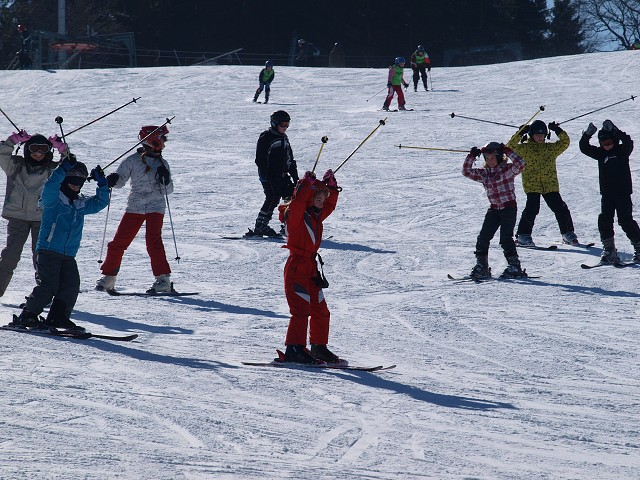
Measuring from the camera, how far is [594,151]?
34.6ft

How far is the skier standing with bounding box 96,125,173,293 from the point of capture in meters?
8.94

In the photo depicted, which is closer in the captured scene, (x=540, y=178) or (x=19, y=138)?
(x=19, y=138)

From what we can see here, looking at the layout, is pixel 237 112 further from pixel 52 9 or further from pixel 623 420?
pixel 52 9

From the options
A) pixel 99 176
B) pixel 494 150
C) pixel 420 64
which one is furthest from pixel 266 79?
pixel 99 176

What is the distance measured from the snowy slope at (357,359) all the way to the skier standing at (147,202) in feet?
0.99

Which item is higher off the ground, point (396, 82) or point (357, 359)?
point (396, 82)

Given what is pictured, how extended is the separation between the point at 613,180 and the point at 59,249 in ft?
18.7

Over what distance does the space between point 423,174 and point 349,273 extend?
22.8 feet

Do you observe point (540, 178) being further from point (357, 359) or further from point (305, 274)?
point (305, 274)

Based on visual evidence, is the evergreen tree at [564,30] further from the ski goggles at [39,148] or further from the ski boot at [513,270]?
the ski goggles at [39,148]

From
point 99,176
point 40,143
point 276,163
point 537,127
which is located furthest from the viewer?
point 276,163

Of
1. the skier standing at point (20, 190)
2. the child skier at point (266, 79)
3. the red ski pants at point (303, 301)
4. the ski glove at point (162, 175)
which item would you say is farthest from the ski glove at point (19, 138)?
the child skier at point (266, 79)

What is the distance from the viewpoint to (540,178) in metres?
11.7

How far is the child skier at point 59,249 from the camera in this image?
717 cm
